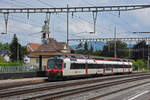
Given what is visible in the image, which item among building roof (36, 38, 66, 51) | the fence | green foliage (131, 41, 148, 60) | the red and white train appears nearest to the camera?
the fence

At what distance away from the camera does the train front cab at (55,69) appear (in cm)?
2900

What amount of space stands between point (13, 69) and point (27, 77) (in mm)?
2589

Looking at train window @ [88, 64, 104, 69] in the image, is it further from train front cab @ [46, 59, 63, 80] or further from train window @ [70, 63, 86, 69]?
train front cab @ [46, 59, 63, 80]

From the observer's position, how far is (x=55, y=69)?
29.3 metres

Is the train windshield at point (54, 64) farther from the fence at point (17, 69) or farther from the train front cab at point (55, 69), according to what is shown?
the fence at point (17, 69)

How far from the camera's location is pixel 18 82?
25812mm

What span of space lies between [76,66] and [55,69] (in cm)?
312

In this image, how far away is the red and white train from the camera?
29250 mm

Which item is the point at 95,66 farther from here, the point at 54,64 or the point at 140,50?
the point at 140,50

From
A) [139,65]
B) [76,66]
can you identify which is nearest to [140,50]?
[139,65]

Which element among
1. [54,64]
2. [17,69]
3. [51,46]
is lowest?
[17,69]

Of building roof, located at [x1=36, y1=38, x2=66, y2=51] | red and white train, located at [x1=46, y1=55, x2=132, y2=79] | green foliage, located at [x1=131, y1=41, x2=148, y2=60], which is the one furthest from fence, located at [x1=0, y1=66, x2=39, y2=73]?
green foliage, located at [x1=131, y1=41, x2=148, y2=60]

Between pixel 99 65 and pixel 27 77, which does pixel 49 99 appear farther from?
pixel 99 65

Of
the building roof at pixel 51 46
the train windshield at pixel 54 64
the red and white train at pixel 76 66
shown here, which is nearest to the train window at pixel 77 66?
the red and white train at pixel 76 66
